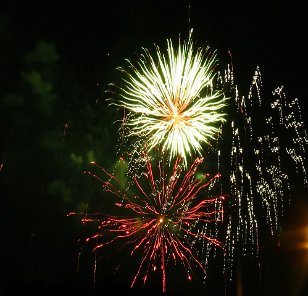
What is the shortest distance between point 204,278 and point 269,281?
6.37 metres

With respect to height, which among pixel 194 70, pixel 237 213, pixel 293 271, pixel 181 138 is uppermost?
pixel 194 70

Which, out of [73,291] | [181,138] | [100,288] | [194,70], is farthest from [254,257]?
[194,70]

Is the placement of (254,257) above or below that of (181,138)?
below

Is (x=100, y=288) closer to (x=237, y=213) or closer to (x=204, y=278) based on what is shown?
(x=237, y=213)

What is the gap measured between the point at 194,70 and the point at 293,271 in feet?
30.3

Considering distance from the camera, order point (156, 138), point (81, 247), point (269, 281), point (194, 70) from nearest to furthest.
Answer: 1. point (194, 70)
2. point (156, 138)
3. point (269, 281)
4. point (81, 247)

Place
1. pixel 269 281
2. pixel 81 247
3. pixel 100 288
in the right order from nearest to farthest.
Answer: pixel 100 288
pixel 269 281
pixel 81 247

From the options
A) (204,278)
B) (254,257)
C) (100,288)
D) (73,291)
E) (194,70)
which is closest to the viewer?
(194,70)

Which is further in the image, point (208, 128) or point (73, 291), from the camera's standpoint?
point (73, 291)

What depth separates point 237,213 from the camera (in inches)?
422

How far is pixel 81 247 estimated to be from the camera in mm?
25469

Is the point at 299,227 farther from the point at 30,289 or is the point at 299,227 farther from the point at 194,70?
the point at 30,289

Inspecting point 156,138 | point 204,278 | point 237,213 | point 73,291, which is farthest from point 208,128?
point 204,278

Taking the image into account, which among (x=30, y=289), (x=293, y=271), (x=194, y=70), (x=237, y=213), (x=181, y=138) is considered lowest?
(x=30, y=289)
